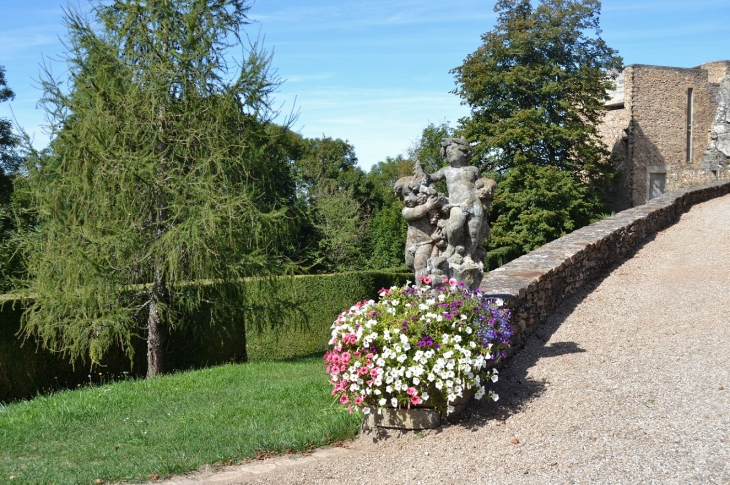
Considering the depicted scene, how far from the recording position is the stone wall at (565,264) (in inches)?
307

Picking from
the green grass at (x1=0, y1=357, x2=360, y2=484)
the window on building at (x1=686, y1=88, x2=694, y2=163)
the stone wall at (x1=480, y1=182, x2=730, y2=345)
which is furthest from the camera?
the window on building at (x1=686, y1=88, x2=694, y2=163)

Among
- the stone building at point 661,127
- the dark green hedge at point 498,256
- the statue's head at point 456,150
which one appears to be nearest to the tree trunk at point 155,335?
the statue's head at point 456,150

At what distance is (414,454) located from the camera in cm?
509

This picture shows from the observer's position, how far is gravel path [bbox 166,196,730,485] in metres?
4.56

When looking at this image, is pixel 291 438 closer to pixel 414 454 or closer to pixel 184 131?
pixel 414 454

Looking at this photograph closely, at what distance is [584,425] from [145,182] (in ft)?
23.4

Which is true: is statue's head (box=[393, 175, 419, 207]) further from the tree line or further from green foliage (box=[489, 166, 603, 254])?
green foliage (box=[489, 166, 603, 254])

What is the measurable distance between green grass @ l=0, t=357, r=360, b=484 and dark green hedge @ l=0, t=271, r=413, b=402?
2264 mm

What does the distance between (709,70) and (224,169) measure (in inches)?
1292

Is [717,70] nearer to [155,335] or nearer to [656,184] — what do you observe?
[656,184]

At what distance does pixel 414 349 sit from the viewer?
17.7 feet

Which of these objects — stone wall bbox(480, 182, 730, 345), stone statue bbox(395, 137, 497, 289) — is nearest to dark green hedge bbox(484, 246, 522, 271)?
stone wall bbox(480, 182, 730, 345)

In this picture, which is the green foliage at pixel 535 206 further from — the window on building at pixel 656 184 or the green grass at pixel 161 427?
the green grass at pixel 161 427

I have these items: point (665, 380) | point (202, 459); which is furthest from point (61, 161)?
point (665, 380)
